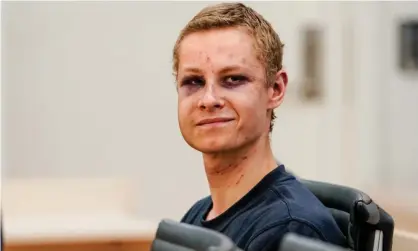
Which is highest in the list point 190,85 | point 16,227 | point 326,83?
point 190,85

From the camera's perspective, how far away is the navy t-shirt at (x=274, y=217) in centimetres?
68

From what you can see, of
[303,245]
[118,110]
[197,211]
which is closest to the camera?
[303,245]

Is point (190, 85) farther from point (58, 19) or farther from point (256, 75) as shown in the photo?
point (58, 19)

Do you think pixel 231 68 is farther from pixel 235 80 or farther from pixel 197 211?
pixel 197 211

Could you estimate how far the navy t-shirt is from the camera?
678mm

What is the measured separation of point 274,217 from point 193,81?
0.14m

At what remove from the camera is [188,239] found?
62 cm

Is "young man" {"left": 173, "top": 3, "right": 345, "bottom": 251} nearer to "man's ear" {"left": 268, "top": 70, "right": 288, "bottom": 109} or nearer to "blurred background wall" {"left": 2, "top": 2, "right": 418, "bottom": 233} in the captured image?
"man's ear" {"left": 268, "top": 70, "right": 288, "bottom": 109}

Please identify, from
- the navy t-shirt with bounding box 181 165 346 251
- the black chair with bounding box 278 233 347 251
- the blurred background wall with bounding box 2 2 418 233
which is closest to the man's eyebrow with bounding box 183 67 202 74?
the navy t-shirt with bounding box 181 165 346 251

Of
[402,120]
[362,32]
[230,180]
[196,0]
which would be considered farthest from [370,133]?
[230,180]

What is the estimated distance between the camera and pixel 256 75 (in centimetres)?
73

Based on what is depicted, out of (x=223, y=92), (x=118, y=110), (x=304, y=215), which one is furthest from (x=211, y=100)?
(x=118, y=110)

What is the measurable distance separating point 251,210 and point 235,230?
0.02m

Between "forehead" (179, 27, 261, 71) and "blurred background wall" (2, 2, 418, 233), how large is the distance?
93cm
